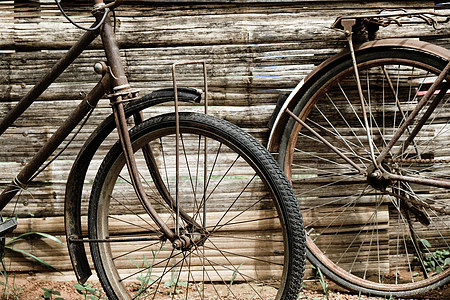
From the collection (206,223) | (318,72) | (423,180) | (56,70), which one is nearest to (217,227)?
(206,223)

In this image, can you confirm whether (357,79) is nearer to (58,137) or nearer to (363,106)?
(363,106)

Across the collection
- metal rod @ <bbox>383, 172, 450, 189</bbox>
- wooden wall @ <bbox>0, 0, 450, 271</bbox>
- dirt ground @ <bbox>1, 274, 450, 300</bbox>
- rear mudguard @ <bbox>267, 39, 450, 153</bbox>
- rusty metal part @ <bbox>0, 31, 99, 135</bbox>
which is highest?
wooden wall @ <bbox>0, 0, 450, 271</bbox>

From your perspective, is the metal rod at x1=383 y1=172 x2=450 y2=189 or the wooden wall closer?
the metal rod at x1=383 y1=172 x2=450 y2=189

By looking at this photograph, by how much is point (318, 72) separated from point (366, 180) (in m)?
0.68

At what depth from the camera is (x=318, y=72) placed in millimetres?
2408

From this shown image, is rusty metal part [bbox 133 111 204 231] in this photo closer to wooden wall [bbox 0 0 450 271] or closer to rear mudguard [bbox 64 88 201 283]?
rear mudguard [bbox 64 88 201 283]

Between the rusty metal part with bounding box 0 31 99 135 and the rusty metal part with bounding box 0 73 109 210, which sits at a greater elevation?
the rusty metal part with bounding box 0 31 99 135

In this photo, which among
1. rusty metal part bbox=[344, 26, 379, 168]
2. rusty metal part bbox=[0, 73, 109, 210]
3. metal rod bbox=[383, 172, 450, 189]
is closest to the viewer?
rusty metal part bbox=[0, 73, 109, 210]

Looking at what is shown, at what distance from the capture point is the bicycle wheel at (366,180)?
8.59 feet

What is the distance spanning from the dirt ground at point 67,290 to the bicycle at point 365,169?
12 cm

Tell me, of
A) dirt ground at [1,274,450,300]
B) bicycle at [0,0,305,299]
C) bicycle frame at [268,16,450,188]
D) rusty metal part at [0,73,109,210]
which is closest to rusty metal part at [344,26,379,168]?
bicycle frame at [268,16,450,188]

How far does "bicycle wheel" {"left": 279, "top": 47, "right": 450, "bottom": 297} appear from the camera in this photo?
8.59 feet

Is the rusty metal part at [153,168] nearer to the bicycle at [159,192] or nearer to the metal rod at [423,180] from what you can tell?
the bicycle at [159,192]

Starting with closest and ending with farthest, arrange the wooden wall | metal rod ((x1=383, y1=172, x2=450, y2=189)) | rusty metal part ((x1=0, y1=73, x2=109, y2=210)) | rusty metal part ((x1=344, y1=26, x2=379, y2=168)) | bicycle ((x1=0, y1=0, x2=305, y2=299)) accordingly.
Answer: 1. bicycle ((x1=0, y1=0, x2=305, y2=299))
2. rusty metal part ((x1=0, y1=73, x2=109, y2=210))
3. metal rod ((x1=383, y1=172, x2=450, y2=189))
4. rusty metal part ((x1=344, y1=26, x2=379, y2=168))
5. the wooden wall
